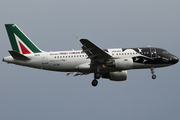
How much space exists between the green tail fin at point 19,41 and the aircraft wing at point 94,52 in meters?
8.14

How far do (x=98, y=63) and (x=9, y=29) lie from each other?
45.8ft

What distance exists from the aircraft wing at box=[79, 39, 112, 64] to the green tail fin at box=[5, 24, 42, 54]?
814cm

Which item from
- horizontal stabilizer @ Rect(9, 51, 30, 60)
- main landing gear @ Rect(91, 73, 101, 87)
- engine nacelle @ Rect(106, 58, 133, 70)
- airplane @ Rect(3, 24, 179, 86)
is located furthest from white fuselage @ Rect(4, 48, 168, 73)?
main landing gear @ Rect(91, 73, 101, 87)

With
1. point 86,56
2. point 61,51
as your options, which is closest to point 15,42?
point 61,51

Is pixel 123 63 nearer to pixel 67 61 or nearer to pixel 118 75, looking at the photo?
pixel 118 75

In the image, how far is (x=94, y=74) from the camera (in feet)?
146

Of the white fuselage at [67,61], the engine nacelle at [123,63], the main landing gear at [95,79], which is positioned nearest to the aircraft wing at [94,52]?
the engine nacelle at [123,63]

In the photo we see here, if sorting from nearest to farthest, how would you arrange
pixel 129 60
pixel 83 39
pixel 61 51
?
pixel 83 39
pixel 129 60
pixel 61 51

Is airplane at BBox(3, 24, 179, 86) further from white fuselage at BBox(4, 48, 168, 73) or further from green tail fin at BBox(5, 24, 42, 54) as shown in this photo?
green tail fin at BBox(5, 24, 42, 54)

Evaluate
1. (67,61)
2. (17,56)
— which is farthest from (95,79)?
(17,56)

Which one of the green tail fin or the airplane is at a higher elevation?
the green tail fin

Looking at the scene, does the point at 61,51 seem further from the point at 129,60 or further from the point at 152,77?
the point at 152,77

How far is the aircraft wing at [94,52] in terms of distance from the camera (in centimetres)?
3788

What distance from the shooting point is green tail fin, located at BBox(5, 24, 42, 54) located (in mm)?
44094
